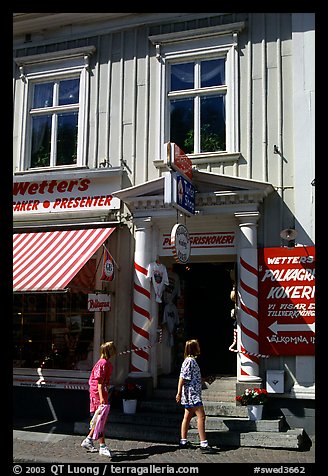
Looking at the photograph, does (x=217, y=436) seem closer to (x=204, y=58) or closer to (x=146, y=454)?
(x=146, y=454)

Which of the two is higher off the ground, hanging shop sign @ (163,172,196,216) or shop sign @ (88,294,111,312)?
hanging shop sign @ (163,172,196,216)

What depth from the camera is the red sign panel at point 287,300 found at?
33.0ft

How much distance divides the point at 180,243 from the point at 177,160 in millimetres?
1419

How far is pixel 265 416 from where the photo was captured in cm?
984

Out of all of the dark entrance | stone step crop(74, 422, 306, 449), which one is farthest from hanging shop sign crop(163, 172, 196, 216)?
stone step crop(74, 422, 306, 449)

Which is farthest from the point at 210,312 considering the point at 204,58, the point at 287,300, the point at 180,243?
the point at 204,58

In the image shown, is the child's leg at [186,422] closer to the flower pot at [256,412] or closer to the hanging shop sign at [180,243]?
the flower pot at [256,412]

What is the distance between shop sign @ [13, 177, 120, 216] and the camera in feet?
38.9

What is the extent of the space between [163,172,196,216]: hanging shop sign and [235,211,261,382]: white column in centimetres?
93

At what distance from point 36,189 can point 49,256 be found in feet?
6.28

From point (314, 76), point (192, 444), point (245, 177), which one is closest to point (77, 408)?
point (192, 444)

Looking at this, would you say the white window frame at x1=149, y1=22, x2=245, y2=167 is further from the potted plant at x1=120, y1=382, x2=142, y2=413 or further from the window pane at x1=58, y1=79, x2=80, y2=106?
the potted plant at x1=120, y1=382, x2=142, y2=413

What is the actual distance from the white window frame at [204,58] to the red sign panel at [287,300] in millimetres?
2219

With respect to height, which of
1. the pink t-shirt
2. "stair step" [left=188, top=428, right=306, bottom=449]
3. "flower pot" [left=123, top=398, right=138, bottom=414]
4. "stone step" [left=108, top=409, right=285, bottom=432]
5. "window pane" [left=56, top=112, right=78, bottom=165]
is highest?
"window pane" [left=56, top=112, right=78, bottom=165]
